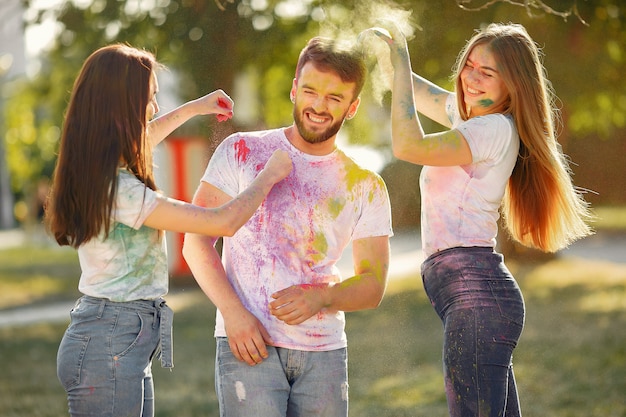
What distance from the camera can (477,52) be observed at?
270cm

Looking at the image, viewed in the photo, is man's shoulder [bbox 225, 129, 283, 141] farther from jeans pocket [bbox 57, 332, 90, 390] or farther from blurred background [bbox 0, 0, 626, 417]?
jeans pocket [bbox 57, 332, 90, 390]

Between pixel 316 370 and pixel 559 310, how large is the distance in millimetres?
6225

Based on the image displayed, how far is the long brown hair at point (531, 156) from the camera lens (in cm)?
267

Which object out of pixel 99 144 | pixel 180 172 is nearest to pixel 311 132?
pixel 99 144

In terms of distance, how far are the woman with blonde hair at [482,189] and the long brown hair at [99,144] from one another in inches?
28.0

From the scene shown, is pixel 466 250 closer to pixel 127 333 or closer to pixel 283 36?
pixel 127 333

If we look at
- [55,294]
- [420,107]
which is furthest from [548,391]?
[55,294]

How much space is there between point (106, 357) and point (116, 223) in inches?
14.4

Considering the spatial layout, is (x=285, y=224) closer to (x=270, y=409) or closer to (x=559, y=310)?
(x=270, y=409)

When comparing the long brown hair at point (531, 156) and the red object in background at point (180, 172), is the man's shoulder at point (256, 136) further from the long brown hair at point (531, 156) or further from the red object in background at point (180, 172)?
the red object in background at point (180, 172)

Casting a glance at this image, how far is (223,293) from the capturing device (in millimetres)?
2486

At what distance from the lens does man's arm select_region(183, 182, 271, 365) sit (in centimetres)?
243

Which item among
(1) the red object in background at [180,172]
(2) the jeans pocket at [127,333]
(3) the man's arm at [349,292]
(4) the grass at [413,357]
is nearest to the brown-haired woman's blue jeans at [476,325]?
(3) the man's arm at [349,292]

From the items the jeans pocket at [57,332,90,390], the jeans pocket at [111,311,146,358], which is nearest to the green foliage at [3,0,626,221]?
the jeans pocket at [111,311,146,358]
